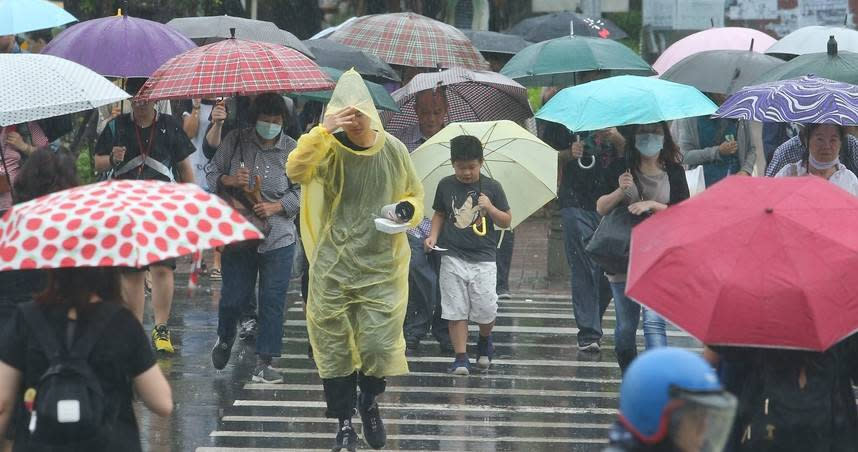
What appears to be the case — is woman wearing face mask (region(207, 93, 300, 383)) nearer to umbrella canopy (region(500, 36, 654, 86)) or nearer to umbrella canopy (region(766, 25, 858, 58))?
umbrella canopy (region(500, 36, 654, 86))

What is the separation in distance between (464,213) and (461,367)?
103cm

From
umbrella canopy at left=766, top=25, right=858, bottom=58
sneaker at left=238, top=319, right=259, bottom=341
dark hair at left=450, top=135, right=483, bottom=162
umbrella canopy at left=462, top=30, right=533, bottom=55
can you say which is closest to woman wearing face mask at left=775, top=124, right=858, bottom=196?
dark hair at left=450, top=135, right=483, bottom=162

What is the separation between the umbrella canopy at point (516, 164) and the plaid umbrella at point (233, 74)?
1.56 metres

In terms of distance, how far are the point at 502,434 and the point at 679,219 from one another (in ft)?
11.3

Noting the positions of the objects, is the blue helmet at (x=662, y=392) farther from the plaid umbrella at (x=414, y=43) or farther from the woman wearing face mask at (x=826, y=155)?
the plaid umbrella at (x=414, y=43)

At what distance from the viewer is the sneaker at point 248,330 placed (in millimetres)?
11047

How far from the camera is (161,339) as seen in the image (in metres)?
10.4

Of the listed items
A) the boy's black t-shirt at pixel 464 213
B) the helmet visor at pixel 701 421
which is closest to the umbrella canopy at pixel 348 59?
the boy's black t-shirt at pixel 464 213

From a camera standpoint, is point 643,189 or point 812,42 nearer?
point 643,189

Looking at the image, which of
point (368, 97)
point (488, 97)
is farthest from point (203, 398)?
point (488, 97)

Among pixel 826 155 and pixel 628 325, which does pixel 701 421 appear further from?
pixel 826 155

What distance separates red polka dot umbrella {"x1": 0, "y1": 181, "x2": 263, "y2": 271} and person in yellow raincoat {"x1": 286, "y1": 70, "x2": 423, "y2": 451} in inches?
118

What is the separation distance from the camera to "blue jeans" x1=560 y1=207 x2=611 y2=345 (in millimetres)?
10906

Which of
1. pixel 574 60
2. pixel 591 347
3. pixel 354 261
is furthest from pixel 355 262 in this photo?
pixel 574 60
